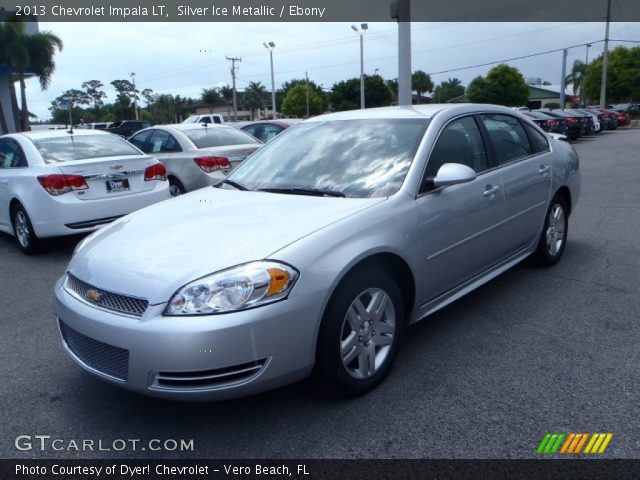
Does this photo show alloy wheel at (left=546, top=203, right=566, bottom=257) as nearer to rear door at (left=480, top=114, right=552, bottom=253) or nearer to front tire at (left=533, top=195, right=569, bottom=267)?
front tire at (left=533, top=195, right=569, bottom=267)

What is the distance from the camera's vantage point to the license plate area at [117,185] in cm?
656

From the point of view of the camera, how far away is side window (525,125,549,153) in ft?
16.2

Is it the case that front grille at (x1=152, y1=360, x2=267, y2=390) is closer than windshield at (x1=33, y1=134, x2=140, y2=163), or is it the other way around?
front grille at (x1=152, y1=360, x2=267, y2=390)

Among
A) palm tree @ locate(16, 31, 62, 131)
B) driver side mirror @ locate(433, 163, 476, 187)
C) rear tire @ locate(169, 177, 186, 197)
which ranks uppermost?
palm tree @ locate(16, 31, 62, 131)

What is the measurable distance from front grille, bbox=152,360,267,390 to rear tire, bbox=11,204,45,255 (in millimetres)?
4759

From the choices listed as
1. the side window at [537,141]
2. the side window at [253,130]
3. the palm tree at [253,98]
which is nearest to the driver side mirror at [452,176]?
the side window at [537,141]

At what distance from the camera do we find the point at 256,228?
300cm

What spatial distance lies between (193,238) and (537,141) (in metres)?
3.44

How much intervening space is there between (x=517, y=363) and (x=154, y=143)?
296 inches

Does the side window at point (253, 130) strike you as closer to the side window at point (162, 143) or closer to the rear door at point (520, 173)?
the side window at point (162, 143)

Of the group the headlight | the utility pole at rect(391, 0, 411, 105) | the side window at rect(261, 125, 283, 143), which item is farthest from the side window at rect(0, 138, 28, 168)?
the utility pole at rect(391, 0, 411, 105)

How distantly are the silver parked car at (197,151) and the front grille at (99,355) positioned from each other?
529 cm

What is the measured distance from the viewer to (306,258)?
8.93 feet

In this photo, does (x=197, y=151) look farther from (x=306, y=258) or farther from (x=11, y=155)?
(x=306, y=258)
